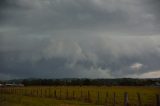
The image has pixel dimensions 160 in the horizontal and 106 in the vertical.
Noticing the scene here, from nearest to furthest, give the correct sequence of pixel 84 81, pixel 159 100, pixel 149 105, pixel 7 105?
pixel 159 100 → pixel 7 105 → pixel 149 105 → pixel 84 81

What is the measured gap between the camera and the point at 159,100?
71.6 feet

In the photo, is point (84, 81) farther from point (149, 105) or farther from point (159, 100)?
point (159, 100)

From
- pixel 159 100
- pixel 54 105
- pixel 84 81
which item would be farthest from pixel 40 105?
pixel 84 81

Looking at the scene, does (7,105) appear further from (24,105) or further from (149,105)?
(149,105)

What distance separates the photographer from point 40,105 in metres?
35.5

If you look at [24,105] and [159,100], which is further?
[24,105]

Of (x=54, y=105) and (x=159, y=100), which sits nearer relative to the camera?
(x=159, y=100)

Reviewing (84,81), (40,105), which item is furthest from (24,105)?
(84,81)

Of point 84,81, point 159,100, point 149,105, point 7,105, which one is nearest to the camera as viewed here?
point 159,100

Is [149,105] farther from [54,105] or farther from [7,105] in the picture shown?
[7,105]

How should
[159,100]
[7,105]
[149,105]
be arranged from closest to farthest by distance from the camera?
1. [159,100]
2. [7,105]
3. [149,105]

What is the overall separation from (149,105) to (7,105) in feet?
44.1

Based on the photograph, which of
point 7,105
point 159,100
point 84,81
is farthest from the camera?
point 84,81

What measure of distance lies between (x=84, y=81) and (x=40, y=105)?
163880mm
